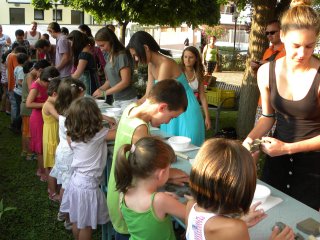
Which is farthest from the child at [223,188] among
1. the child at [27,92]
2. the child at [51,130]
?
the child at [27,92]

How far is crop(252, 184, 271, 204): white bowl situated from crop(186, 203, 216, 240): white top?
1.87ft

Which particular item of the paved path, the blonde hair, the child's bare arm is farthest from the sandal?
the paved path

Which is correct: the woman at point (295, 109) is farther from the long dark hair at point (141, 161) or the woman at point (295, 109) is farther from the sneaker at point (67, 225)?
the sneaker at point (67, 225)

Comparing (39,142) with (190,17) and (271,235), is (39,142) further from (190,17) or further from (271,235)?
(190,17)

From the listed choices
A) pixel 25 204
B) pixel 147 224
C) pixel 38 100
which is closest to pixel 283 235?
pixel 147 224

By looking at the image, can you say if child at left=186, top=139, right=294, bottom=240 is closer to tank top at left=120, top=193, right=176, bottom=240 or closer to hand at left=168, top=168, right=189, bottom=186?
tank top at left=120, top=193, right=176, bottom=240

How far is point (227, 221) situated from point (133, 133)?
3.10 ft

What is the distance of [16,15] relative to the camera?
33.1 m

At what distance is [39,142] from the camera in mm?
4570

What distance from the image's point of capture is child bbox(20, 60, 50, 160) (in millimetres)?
5059

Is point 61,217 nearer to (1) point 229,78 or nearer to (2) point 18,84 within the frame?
(2) point 18,84

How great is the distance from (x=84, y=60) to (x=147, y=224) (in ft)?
11.8

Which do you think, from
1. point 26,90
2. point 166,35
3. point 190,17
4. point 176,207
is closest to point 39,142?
point 26,90

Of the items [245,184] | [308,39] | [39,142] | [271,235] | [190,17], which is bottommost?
[39,142]
